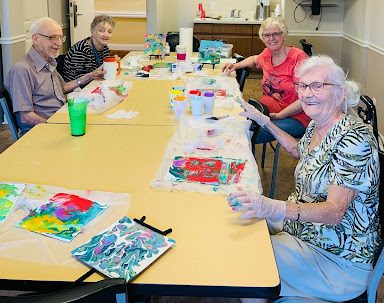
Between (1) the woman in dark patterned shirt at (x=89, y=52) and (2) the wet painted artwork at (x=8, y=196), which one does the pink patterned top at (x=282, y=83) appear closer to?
(1) the woman in dark patterned shirt at (x=89, y=52)

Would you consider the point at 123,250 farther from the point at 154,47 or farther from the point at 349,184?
the point at 154,47

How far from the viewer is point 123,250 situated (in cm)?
123

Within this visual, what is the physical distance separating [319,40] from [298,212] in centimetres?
541

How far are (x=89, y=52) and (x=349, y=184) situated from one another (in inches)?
106

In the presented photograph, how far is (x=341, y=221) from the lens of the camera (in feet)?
5.19

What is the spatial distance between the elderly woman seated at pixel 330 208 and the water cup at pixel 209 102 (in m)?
0.81

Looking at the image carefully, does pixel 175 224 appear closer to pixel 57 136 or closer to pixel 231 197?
pixel 231 197

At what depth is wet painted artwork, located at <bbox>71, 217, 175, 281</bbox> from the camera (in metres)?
1.16

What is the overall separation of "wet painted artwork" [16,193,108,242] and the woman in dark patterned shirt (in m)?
2.31

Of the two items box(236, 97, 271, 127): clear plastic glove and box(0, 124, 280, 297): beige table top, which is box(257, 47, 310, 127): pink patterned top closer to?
box(236, 97, 271, 127): clear plastic glove

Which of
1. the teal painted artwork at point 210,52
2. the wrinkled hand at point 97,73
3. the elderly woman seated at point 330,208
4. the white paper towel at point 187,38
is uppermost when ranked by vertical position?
the white paper towel at point 187,38

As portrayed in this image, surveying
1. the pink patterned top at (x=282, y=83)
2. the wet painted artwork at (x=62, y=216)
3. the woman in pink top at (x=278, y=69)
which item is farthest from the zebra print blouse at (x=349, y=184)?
the pink patterned top at (x=282, y=83)

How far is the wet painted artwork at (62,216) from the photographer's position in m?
1.33

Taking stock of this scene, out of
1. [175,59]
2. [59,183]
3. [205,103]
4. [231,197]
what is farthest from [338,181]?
[175,59]
